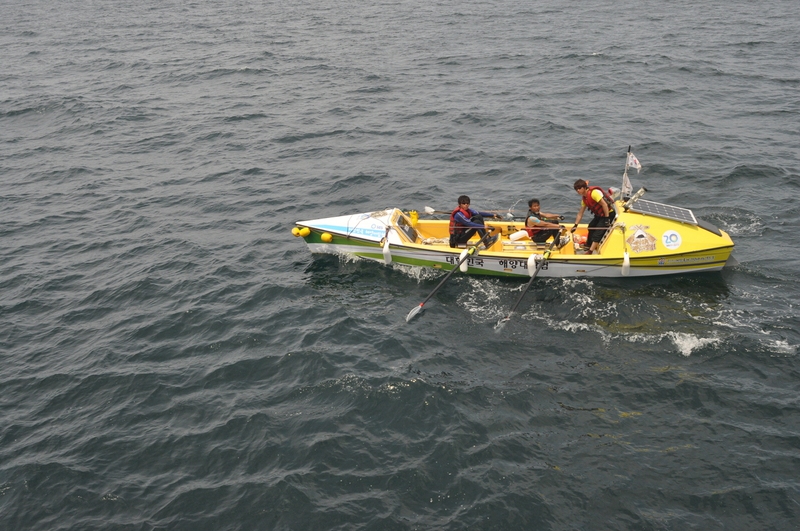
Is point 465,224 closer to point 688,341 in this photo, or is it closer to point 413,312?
point 413,312

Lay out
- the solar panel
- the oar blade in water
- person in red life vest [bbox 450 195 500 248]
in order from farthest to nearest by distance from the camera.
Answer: person in red life vest [bbox 450 195 500 248] < the solar panel < the oar blade in water

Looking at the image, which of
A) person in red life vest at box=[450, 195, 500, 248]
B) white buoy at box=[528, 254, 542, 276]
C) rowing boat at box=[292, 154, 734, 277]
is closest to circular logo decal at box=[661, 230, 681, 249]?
rowing boat at box=[292, 154, 734, 277]

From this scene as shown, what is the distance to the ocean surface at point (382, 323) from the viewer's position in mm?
11906

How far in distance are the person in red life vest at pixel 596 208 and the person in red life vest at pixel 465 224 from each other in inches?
96.3

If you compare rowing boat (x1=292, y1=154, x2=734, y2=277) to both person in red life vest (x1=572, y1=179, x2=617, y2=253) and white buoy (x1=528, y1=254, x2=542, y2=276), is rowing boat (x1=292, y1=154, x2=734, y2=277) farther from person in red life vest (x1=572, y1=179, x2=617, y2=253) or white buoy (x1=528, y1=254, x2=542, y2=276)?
person in red life vest (x1=572, y1=179, x2=617, y2=253)

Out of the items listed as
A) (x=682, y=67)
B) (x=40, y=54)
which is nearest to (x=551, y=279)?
(x=682, y=67)

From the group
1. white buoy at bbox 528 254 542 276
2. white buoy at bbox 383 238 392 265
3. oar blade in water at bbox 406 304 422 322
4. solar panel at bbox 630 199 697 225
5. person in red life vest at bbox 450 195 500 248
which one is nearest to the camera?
oar blade in water at bbox 406 304 422 322

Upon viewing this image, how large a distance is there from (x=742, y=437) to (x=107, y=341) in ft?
46.1

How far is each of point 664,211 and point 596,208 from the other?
6.02ft

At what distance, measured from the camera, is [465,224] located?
1794cm

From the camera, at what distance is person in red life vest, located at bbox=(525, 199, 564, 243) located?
59.3 feet

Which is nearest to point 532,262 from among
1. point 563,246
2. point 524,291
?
point 524,291

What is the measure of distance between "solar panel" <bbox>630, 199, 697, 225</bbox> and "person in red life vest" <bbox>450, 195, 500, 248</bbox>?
12.4ft

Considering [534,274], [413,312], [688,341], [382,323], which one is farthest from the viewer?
[534,274]
